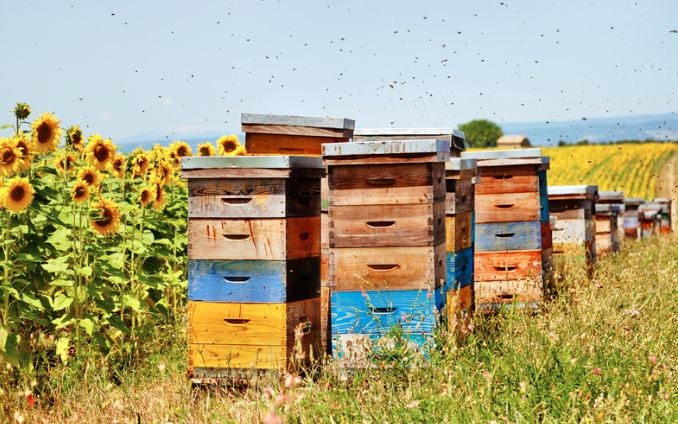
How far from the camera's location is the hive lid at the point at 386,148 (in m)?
4.38

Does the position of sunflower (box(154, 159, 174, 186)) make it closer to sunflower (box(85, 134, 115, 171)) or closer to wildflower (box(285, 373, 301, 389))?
sunflower (box(85, 134, 115, 171))

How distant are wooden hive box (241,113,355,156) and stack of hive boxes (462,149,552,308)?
64.4 inches

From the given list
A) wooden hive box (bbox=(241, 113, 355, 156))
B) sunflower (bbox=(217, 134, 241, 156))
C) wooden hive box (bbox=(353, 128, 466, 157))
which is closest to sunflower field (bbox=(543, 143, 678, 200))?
sunflower (bbox=(217, 134, 241, 156))

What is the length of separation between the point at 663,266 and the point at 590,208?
1.31 meters

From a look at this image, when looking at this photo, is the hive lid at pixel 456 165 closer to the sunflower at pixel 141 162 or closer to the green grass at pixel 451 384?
the green grass at pixel 451 384

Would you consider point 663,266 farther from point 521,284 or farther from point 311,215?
point 311,215

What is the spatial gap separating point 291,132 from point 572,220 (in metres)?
4.77

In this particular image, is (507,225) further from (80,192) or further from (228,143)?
(80,192)

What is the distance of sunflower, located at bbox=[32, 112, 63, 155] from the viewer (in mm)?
5281

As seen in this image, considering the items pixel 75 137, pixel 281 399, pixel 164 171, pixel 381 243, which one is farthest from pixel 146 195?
pixel 281 399

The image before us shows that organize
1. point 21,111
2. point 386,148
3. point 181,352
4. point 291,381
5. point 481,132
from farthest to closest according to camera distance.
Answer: point 481,132, point 181,352, point 21,111, point 386,148, point 291,381

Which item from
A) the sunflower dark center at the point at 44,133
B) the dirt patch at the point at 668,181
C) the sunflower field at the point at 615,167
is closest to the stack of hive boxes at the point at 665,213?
the dirt patch at the point at 668,181

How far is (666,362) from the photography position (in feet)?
13.9

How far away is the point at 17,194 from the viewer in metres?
4.82
